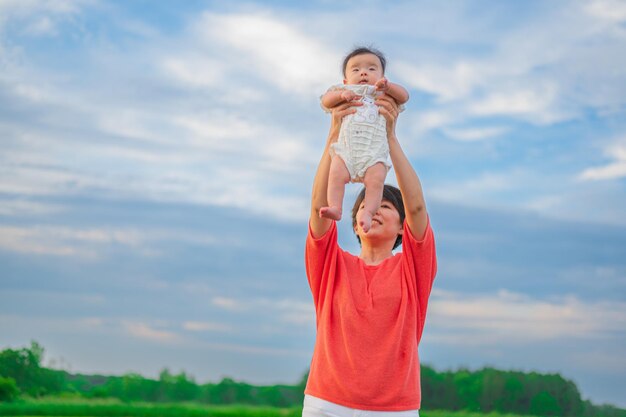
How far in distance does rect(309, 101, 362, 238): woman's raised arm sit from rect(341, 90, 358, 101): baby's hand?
27 millimetres

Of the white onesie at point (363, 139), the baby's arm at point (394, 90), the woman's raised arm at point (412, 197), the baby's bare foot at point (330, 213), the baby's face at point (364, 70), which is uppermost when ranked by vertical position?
the baby's face at point (364, 70)

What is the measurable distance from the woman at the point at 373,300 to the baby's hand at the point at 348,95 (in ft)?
0.10

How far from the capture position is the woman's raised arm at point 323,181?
129 inches

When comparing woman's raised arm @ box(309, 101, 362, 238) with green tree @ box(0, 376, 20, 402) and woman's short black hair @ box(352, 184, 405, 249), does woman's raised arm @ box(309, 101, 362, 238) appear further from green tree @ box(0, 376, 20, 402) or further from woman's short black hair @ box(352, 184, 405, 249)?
green tree @ box(0, 376, 20, 402)

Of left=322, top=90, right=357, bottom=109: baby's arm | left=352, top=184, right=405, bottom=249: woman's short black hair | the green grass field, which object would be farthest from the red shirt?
the green grass field

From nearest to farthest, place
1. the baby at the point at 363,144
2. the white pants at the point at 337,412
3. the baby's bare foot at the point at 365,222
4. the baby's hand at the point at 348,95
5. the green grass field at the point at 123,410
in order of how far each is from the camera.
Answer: the white pants at the point at 337,412
the baby's bare foot at the point at 365,222
the baby at the point at 363,144
the baby's hand at the point at 348,95
the green grass field at the point at 123,410

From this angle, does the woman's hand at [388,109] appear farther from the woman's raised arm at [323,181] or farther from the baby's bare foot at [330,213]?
the baby's bare foot at [330,213]

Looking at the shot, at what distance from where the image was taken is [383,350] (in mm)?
3020

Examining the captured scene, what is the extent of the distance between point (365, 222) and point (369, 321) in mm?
414

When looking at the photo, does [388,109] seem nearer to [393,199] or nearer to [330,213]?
[393,199]

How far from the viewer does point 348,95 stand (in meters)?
3.37

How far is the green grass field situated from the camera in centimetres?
924

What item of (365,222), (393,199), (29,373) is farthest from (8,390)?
(365,222)

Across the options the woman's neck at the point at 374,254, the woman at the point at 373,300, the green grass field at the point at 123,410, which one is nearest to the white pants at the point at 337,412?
the woman at the point at 373,300
